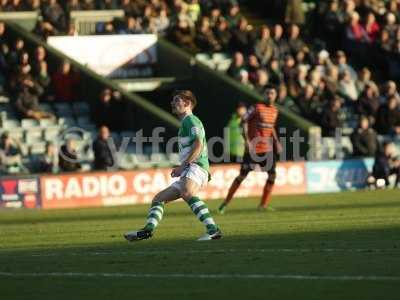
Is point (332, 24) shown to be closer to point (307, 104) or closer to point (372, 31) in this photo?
point (372, 31)

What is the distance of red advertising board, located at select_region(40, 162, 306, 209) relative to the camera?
30219mm

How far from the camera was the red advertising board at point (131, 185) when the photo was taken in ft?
99.1

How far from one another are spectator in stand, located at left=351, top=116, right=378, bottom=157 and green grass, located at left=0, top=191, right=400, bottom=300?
9.06m

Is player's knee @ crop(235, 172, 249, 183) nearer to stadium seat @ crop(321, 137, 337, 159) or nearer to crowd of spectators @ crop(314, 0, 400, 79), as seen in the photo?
stadium seat @ crop(321, 137, 337, 159)

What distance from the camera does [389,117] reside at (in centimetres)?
3619

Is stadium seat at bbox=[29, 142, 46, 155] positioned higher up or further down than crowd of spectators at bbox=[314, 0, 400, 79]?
further down

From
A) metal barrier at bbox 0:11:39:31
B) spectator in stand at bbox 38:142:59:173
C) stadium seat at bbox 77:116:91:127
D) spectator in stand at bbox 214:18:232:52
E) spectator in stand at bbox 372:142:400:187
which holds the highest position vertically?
metal barrier at bbox 0:11:39:31

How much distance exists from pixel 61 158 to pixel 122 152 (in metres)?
2.24

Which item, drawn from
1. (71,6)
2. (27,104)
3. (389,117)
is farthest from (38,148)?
(389,117)

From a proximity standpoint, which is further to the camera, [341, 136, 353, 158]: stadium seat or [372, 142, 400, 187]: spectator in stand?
[341, 136, 353, 158]: stadium seat

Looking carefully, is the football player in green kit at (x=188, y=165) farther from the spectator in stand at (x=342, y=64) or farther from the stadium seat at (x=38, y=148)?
the spectator in stand at (x=342, y=64)

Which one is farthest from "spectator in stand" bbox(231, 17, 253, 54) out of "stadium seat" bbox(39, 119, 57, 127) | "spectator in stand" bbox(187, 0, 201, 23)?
"stadium seat" bbox(39, 119, 57, 127)

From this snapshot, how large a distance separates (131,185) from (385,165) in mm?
6458

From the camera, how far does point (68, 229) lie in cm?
2164
